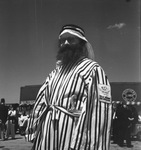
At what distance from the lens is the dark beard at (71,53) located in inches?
68.9

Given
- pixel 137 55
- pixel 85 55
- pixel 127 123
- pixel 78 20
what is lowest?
pixel 127 123

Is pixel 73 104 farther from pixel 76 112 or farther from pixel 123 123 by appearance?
pixel 123 123

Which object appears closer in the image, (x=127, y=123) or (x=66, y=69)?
(x=66, y=69)

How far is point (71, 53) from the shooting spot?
1749mm

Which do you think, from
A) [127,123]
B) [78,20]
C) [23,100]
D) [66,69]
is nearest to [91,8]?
[78,20]

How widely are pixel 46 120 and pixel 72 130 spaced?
0.18m

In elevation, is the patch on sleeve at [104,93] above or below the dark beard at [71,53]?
below

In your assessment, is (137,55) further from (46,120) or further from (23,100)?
(23,100)

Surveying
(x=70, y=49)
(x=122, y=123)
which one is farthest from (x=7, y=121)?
(x=70, y=49)

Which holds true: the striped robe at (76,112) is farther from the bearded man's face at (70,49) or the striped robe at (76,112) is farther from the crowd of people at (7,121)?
the crowd of people at (7,121)

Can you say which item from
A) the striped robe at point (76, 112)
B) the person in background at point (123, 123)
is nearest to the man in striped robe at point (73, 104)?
the striped robe at point (76, 112)

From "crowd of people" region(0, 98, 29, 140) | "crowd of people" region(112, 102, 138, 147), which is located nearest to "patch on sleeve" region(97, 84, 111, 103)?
"crowd of people" region(0, 98, 29, 140)

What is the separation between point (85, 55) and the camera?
5.88 ft

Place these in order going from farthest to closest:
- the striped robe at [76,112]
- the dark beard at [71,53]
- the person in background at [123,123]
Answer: the person in background at [123,123]
the dark beard at [71,53]
the striped robe at [76,112]
